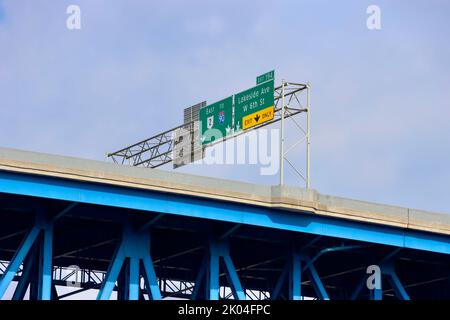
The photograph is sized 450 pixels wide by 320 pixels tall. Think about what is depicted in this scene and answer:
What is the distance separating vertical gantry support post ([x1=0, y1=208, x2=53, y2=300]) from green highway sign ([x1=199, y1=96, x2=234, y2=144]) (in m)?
20.7

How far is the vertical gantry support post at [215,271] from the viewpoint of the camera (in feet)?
175

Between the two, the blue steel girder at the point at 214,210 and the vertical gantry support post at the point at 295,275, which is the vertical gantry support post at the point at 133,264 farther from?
the vertical gantry support post at the point at 295,275

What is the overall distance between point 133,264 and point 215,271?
3.89 m

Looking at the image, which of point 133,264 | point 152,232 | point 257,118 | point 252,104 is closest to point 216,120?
point 252,104

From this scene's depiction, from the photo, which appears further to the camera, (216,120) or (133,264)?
(216,120)

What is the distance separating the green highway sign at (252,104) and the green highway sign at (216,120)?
89 centimetres

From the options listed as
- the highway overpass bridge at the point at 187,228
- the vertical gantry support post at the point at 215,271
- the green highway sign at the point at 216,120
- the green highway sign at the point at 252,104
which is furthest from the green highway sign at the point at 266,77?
the vertical gantry support post at the point at 215,271

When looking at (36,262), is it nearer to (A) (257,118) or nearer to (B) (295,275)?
(B) (295,275)

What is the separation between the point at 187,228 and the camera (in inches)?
2125

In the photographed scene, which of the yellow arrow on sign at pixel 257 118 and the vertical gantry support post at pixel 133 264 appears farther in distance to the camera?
the yellow arrow on sign at pixel 257 118

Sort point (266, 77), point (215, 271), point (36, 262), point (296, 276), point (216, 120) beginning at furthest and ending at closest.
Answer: point (216, 120)
point (266, 77)
point (296, 276)
point (215, 271)
point (36, 262)

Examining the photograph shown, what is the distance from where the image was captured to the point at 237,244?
6022 cm
